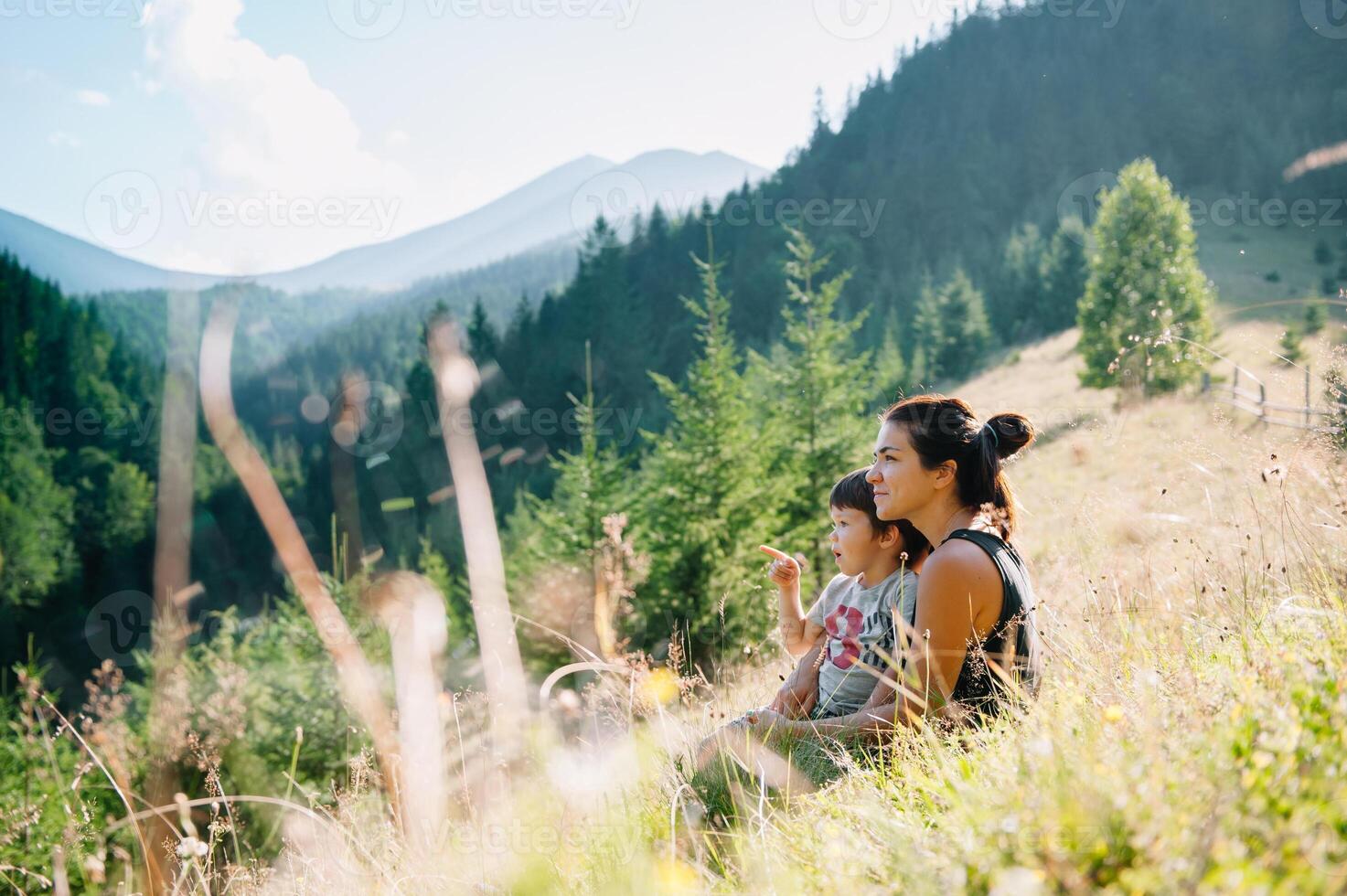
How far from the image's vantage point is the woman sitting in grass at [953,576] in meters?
2.22

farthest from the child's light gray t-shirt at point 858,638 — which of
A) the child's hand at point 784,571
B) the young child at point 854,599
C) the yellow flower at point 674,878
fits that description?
the yellow flower at point 674,878

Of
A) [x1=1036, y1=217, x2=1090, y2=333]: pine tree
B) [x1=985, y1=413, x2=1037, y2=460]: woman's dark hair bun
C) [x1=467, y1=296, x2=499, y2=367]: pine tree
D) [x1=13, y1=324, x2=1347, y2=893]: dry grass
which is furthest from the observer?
[x1=467, y1=296, x2=499, y2=367]: pine tree

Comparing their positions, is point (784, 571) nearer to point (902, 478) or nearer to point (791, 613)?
point (791, 613)

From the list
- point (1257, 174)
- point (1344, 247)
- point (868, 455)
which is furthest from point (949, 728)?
point (1257, 174)

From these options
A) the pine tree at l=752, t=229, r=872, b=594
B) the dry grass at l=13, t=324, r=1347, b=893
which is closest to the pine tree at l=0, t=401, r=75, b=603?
the pine tree at l=752, t=229, r=872, b=594

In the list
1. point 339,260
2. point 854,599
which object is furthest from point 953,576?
point 339,260

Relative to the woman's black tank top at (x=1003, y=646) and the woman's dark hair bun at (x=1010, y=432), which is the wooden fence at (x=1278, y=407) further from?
the woman's black tank top at (x=1003, y=646)

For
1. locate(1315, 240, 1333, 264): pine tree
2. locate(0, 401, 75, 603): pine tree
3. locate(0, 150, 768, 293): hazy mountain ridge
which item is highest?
locate(0, 150, 768, 293): hazy mountain ridge

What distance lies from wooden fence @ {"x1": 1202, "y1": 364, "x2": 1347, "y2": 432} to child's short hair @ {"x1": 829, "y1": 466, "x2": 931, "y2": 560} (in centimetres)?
120

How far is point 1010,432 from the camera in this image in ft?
8.63

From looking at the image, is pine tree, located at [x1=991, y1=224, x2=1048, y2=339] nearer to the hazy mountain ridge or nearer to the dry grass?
the hazy mountain ridge

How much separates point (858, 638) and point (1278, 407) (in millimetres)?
10755

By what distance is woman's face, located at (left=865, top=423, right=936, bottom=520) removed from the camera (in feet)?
8.80

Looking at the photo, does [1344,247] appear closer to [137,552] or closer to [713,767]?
[713,767]
